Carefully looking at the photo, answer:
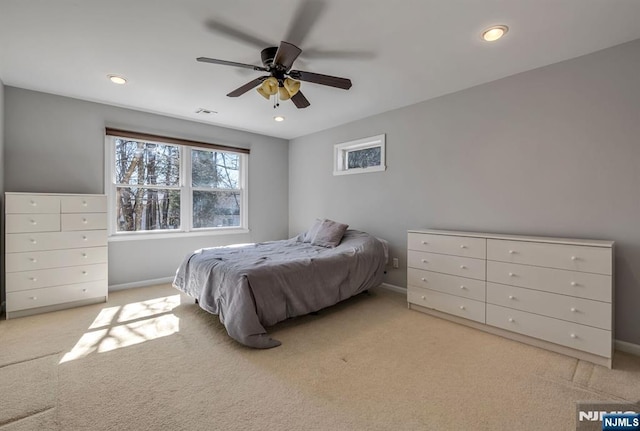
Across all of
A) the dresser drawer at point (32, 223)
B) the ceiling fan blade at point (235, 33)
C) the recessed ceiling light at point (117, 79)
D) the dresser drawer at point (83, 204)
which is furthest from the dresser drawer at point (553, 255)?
the dresser drawer at point (32, 223)

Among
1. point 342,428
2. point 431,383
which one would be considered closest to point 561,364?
point 431,383

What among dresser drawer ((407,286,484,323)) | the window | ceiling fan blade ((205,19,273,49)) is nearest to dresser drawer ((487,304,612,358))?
dresser drawer ((407,286,484,323))

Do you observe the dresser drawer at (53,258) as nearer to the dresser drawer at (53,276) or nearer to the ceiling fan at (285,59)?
the dresser drawer at (53,276)

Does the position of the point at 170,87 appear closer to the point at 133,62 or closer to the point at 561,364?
the point at 133,62

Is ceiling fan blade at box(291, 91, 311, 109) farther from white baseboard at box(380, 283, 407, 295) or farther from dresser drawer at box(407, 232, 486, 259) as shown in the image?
white baseboard at box(380, 283, 407, 295)

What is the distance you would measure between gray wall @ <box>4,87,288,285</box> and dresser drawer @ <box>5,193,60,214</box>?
49 cm

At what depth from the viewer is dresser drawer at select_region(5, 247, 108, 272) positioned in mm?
2938

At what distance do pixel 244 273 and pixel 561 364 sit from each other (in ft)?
8.50

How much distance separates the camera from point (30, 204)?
9.82 feet

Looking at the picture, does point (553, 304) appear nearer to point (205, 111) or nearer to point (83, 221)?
point (205, 111)

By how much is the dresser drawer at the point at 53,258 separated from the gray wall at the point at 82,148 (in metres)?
0.51

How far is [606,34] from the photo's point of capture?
87.0 inches

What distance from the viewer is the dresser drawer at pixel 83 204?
3.18 meters

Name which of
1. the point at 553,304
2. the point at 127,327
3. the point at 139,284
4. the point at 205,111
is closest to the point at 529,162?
the point at 553,304
